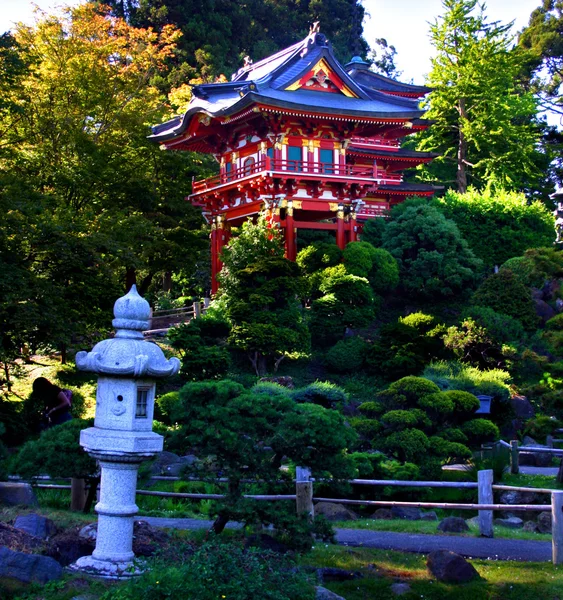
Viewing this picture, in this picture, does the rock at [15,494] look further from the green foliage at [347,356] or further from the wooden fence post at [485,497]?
the green foliage at [347,356]

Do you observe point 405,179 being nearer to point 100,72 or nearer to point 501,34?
point 501,34

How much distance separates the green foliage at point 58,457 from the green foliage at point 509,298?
17849 mm

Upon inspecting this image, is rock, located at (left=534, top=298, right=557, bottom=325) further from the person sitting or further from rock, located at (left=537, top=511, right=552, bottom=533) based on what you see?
the person sitting

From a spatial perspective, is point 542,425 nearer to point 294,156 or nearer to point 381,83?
point 294,156

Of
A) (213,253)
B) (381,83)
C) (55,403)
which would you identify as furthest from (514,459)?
(381,83)

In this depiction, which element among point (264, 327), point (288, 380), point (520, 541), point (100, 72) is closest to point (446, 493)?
point (520, 541)

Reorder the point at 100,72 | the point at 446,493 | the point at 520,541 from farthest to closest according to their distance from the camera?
the point at 100,72
the point at 446,493
the point at 520,541

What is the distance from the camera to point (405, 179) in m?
45.6

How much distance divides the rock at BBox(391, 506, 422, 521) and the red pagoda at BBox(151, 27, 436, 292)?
14.8 m

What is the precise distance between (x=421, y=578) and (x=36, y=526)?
14.1ft

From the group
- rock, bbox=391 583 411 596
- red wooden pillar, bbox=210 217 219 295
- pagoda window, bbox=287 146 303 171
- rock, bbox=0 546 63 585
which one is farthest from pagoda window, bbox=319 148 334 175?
rock, bbox=0 546 63 585

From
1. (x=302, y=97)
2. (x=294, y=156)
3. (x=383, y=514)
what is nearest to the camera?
(x=383, y=514)

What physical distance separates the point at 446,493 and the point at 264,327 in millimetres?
8069

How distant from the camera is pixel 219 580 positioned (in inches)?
278
